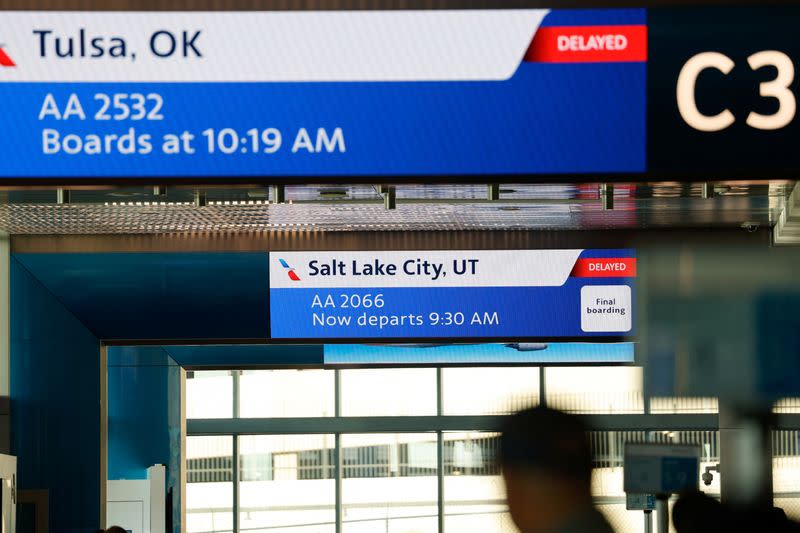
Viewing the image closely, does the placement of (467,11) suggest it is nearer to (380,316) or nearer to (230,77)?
(230,77)

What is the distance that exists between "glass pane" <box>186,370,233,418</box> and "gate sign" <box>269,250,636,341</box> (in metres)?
8.78

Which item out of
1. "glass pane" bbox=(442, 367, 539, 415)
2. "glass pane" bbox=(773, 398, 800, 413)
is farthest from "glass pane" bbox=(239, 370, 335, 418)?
"glass pane" bbox=(773, 398, 800, 413)

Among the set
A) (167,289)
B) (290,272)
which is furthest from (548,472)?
(167,289)

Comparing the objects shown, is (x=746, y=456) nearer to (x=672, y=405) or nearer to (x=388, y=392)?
(x=672, y=405)

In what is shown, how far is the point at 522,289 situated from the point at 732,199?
177 cm

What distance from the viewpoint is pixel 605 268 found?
917cm

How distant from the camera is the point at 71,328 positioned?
9.53 meters

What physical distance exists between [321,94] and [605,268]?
5920 mm

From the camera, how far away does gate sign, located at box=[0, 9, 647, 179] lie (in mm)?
3496

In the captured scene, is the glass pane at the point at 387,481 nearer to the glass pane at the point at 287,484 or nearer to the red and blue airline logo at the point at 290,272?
the glass pane at the point at 287,484

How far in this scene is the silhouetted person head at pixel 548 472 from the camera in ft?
6.70

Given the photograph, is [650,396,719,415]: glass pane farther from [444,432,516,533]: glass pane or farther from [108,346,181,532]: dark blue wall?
[444,432,516,533]: glass pane

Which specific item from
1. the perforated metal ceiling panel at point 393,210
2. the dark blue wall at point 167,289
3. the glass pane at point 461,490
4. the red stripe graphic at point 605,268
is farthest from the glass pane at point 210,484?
the red stripe graphic at point 605,268

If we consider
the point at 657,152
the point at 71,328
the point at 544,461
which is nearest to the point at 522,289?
the point at 71,328
